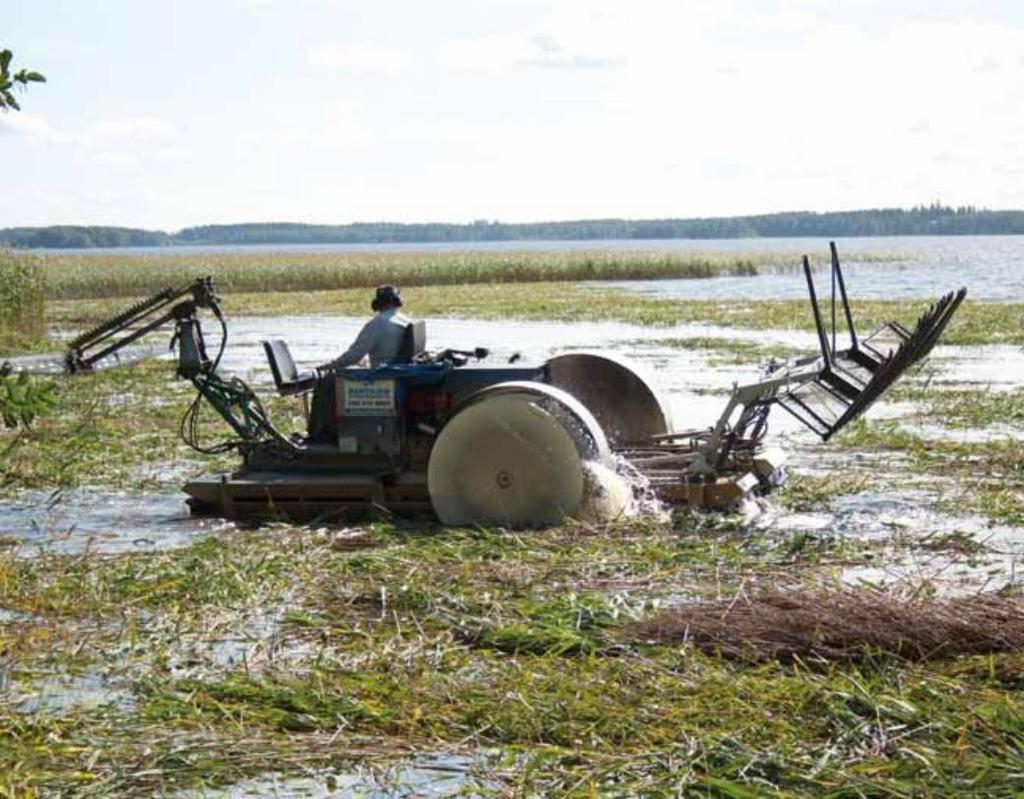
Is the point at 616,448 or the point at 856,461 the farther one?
the point at 856,461

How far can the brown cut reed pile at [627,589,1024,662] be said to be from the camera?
7.52m

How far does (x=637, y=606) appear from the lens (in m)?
8.74

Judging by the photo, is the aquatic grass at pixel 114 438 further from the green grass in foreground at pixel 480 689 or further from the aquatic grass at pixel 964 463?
the aquatic grass at pixel 964 463

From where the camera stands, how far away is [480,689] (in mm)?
7180

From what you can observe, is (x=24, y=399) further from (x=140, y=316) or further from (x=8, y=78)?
(x=140, y=316)

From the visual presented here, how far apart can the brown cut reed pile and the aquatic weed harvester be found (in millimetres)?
3094

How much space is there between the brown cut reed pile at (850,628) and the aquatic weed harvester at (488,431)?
3.09m

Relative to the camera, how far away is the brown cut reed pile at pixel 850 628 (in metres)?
7.52

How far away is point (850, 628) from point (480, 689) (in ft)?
5.65

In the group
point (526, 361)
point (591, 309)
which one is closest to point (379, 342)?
point (526, 361)

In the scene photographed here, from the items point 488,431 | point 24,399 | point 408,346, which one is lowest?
point 488,431

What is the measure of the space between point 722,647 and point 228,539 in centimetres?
471

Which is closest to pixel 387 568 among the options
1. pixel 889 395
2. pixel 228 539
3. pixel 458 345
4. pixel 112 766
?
pixel 228 539

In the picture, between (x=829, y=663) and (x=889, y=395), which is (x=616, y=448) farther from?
(x=889, y=395)
